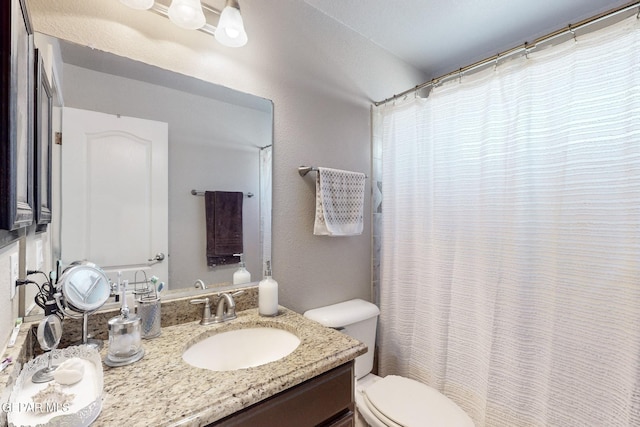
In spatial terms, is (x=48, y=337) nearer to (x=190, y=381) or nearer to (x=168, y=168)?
(x=190, y=381)

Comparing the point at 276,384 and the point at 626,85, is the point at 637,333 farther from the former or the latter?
the point at 276,384

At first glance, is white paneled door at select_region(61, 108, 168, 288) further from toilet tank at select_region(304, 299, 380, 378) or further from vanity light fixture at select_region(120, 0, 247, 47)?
toilet tank at select_region(304, 299, 380, 378)

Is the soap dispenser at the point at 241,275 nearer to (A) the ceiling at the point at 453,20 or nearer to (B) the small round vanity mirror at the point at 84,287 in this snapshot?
(B) the small round vanity mirror at the point at 84,287

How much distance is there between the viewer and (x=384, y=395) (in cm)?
126

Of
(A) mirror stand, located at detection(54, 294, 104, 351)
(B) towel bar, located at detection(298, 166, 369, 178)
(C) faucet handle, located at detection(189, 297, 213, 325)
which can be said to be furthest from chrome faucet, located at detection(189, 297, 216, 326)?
(B) towel bar, located at detection(298, 166, 369, 178)

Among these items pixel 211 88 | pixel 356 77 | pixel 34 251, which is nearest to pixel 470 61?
pixel 356 77

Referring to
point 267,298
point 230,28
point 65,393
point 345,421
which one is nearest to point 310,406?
point 345,421

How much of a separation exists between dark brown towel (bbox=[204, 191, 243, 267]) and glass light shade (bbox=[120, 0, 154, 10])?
26.7 inches

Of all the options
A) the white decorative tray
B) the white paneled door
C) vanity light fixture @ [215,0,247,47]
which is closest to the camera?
the white decorative tray

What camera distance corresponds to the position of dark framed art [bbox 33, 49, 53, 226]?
0.79 m

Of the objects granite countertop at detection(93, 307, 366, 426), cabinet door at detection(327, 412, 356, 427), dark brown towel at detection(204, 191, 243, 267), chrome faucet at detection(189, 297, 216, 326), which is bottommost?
cabinet door at detection(327, 412, 356, 427)

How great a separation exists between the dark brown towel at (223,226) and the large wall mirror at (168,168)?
0.08ft

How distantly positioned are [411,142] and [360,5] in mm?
767

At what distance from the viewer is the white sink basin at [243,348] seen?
1.01 metres
